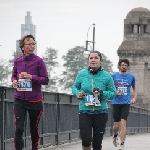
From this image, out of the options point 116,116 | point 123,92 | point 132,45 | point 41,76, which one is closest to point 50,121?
point 116,116

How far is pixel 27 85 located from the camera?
14.1 metres

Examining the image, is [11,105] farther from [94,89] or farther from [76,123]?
[76,123]

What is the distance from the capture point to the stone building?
4690 inches

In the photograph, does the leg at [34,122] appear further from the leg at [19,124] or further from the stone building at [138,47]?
the stone building at [138,47]

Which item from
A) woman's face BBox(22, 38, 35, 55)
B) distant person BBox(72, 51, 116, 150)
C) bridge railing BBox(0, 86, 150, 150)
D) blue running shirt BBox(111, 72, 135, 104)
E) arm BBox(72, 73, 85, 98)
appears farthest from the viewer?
blue running shirt BBox(111, 72, 135, 104)

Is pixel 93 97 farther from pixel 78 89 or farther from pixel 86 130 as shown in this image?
pixel 86 130

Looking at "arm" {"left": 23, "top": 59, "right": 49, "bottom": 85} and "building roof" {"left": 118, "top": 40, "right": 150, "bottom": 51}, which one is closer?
"arm" {"left": 23, "top": 59, "right": 49, "bottom": 85}

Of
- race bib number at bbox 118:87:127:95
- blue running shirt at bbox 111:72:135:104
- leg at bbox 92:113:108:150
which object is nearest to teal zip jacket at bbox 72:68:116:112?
leg at bbox 92:113:108:150

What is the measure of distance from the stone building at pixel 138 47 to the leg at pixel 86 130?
10463cm

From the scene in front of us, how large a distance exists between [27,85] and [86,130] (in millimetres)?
1344

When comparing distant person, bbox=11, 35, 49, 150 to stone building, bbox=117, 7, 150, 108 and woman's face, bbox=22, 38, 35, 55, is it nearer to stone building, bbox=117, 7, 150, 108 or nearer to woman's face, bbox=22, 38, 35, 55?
woman's face, bbox=22, 38, 35, 55

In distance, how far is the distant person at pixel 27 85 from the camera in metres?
14.1

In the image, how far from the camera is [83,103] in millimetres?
13578

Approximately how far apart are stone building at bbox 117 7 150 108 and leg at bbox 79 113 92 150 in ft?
343
